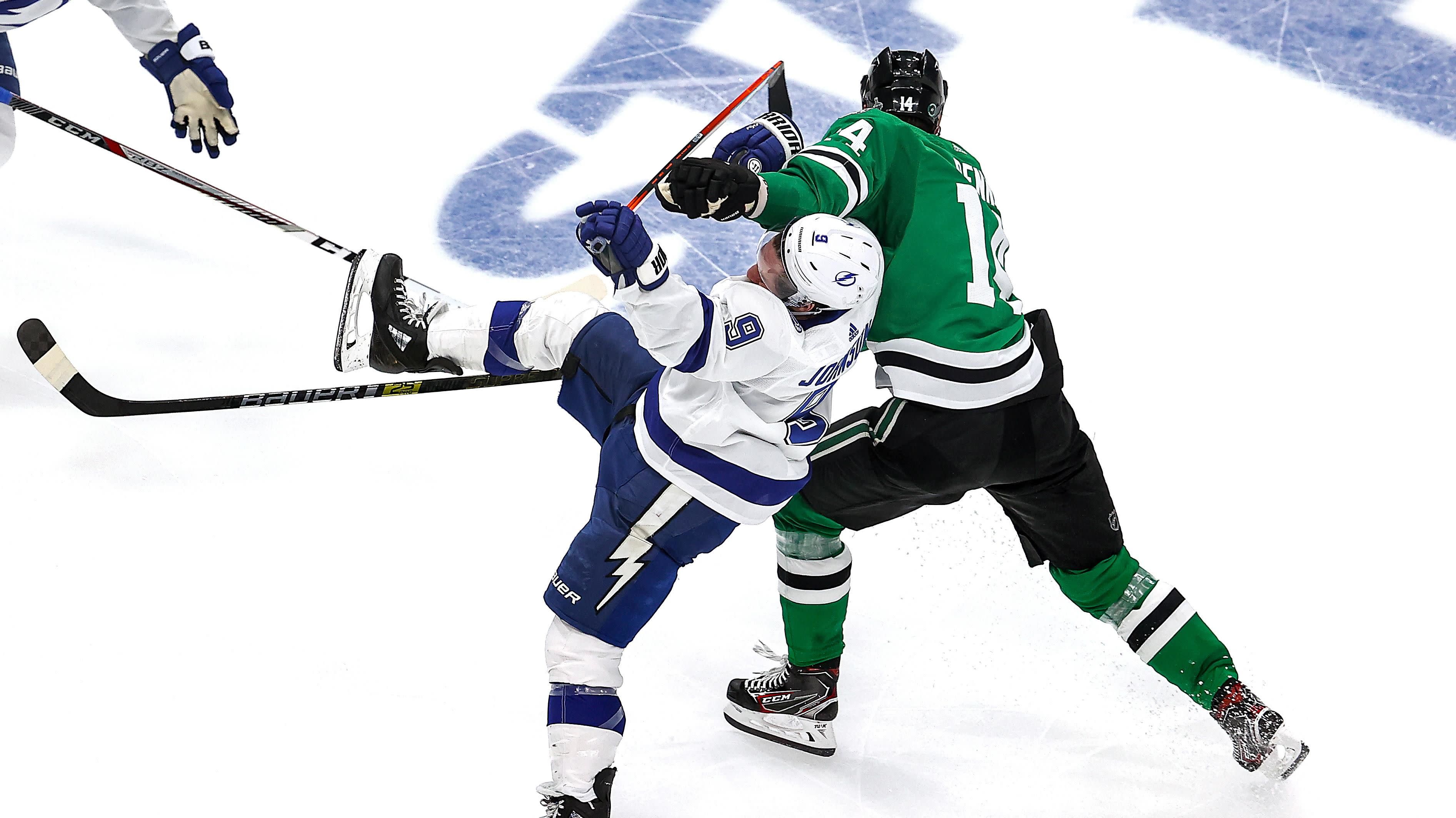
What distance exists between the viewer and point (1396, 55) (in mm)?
4965

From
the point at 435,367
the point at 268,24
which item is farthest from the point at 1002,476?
the point at 268,24

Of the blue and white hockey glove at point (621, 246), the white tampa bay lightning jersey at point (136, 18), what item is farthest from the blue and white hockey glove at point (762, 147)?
the white tampa bay lightning jersey at point (136, 18)

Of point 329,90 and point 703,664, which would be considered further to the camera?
point 329,90

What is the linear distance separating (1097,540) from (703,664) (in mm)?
950

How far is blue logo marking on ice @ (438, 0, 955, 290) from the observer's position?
4148 millimetres

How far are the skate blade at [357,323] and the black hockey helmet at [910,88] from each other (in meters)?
1.15

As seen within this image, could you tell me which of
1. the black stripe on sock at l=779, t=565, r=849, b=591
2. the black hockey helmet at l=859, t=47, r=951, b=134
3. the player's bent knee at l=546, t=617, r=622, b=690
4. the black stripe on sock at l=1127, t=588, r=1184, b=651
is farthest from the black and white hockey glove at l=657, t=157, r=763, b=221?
the black stripe on sock at l=1127, t=588, r=1184, b=651

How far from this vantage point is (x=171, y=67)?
3494mm

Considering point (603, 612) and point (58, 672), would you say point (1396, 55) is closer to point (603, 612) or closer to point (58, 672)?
point (603, 612)

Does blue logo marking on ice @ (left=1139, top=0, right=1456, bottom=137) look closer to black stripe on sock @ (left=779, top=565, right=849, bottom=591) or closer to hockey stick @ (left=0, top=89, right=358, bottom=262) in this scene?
black stripe on sock @ (left=779, top=565, right=849, bottom=591)

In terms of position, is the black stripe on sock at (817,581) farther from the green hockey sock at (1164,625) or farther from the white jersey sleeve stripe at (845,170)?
the white jersey sleeve stripe at (845,170)

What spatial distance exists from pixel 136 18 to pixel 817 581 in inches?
97.4

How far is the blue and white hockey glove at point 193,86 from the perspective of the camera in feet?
11.4

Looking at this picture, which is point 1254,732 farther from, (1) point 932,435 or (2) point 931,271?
(2) point 931,271
